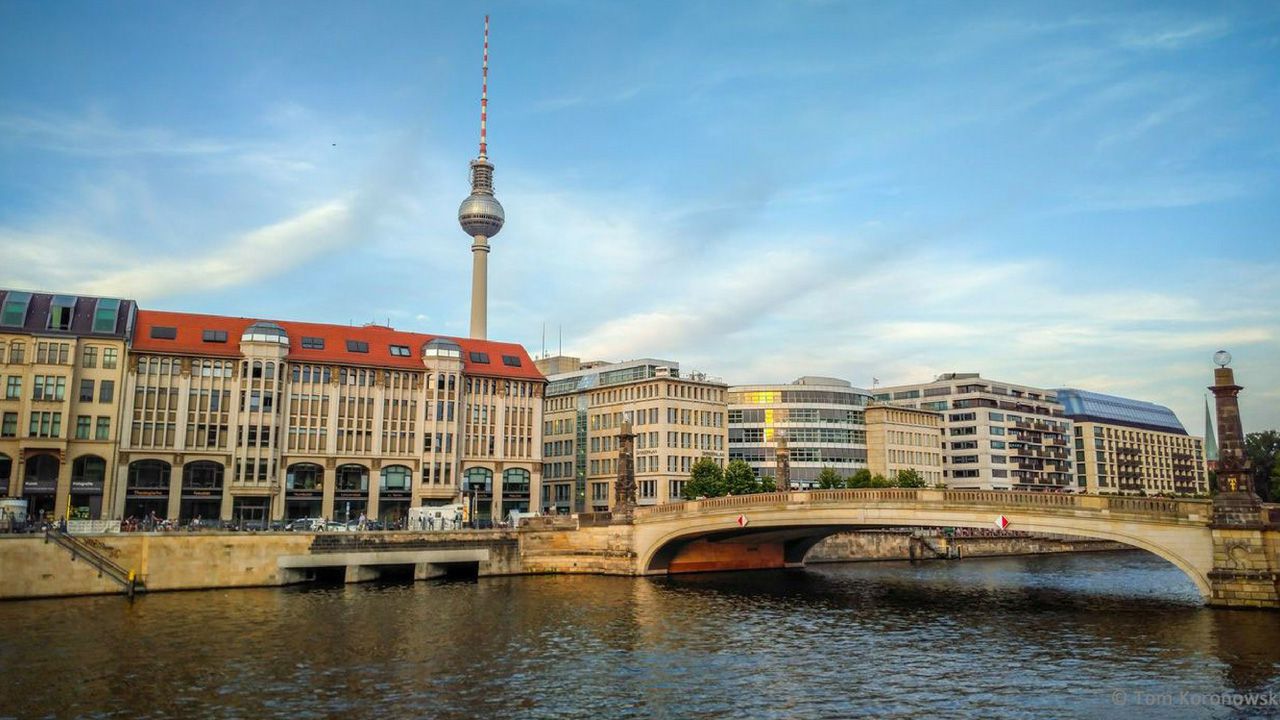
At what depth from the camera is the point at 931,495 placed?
62875 millimetres

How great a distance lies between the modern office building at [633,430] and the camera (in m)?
128

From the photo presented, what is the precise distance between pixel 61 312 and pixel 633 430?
231 ft

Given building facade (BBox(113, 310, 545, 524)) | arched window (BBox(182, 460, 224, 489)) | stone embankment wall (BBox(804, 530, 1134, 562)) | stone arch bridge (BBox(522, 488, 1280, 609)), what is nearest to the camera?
stone arch bridge (BBox(522, 488, 1280, 609))

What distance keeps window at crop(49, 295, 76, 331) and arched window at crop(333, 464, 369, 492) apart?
28.8 m

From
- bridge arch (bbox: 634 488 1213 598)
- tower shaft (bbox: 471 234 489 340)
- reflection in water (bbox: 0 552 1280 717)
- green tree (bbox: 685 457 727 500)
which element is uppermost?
tower shaft (bbox: 471 234 489 340)

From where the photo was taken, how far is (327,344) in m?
104

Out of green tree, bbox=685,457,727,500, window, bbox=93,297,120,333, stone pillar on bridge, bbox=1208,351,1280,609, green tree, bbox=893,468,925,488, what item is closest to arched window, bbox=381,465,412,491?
window, bbox=93,297,120,333

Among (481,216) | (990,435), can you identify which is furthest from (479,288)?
(990,435)

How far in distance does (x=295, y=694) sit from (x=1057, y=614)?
44.9 metres

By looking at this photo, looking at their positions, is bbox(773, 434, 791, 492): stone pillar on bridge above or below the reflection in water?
above

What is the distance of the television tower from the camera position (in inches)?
6491

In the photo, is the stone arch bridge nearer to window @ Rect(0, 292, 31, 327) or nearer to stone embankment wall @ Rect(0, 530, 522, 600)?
stone embankment wall @ Rect(0, 530, 522, 600)

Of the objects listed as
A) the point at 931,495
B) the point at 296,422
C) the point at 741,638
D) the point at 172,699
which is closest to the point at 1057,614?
the point at 931,495

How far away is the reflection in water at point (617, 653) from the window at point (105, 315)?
119 feet
